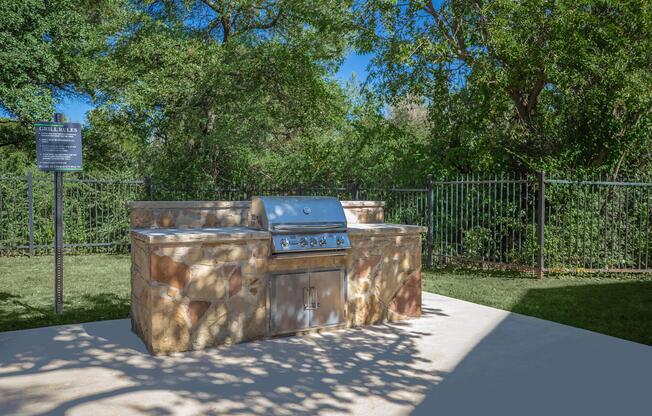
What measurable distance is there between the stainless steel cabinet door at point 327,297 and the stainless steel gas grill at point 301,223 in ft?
1.08

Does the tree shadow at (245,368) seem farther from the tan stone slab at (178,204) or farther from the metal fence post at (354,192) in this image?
the metal fence post at (354,192)

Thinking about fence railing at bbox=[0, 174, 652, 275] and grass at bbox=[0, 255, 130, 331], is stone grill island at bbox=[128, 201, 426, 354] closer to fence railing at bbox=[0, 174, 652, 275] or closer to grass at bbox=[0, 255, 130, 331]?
grass at bbox=[0, 255, 130, 331]

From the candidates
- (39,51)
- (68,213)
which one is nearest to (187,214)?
(68,213)

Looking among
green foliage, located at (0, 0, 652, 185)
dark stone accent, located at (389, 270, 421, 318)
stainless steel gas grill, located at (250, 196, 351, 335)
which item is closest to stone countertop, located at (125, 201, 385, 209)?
stainless steel gas grill, located at (250, 196, 351, 335)

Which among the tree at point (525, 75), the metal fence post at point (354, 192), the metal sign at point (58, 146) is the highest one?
the tree at point (525, 75)


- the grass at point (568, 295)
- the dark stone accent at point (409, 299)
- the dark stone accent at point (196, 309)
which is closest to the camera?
the dark stone accent at point (196, 309)

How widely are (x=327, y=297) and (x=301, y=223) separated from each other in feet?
2.65

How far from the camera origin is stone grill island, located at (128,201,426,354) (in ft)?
14.3

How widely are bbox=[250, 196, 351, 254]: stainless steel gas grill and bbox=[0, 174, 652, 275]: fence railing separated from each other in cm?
495

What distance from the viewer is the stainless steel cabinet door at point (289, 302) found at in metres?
4.79

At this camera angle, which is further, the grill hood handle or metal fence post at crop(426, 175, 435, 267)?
metal fence post at crop(426, 175, 435, 267)

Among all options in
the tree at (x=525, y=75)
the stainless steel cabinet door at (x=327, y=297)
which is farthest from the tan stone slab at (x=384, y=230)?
the tree at (x=525, y=75)

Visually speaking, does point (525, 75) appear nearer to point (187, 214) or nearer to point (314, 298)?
point (314, 298)

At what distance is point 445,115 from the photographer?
12.2m
